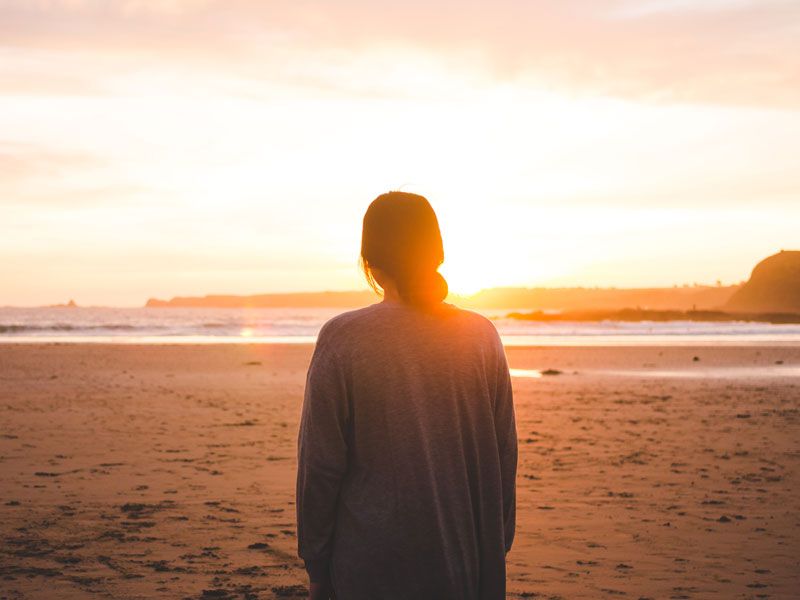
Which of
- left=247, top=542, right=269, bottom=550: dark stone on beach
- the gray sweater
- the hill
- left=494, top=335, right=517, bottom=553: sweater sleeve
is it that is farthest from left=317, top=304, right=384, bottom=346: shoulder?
the hill

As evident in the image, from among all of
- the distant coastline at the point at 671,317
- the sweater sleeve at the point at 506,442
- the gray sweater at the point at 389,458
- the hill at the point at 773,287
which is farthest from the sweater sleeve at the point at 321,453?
the hill at the point at 773,287

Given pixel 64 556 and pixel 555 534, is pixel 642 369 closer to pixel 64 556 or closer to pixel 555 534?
pixel 555 534

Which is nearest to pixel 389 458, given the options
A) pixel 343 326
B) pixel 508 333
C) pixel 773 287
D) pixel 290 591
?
pixel 343 326

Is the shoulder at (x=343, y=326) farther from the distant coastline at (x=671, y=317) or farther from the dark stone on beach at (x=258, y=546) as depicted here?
the distant coastline at (x=671, y=317)

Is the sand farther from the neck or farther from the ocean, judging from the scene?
the ocean

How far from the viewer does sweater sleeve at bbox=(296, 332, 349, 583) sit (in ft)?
7.58

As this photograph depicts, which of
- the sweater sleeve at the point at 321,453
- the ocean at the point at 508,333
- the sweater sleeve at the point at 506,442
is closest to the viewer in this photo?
the sweater sleeve at the point at 321,453

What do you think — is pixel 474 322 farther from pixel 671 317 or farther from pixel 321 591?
pixel 671 317

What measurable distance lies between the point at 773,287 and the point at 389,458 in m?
117

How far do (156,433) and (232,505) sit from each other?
13.3 ft

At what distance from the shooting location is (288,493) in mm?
7426

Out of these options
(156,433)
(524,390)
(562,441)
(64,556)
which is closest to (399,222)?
(64,556)

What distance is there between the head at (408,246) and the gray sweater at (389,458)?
0.06m

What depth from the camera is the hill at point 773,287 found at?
10288 centimetres
